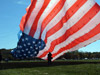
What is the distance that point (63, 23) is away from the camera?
12836mm

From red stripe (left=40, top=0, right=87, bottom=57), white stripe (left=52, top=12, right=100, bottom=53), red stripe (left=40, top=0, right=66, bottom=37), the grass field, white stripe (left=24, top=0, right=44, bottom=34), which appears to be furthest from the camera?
the grass field

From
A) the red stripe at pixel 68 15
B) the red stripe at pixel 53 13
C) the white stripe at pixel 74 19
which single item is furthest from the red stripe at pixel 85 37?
the red stripe at pixel 53 13

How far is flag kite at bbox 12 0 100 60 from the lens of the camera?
38.6 ft

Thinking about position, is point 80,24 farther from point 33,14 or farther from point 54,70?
point 54,70

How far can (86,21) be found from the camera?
11875mm

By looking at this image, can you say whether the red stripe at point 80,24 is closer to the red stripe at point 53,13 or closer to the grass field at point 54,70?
the red stripe at point 53,13

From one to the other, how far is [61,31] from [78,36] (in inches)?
47.8

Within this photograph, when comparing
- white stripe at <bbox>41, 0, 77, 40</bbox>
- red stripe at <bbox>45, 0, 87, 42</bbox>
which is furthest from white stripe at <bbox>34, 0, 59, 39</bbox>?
red stripe at <bbox>45, 0, 87, 42</bbox>

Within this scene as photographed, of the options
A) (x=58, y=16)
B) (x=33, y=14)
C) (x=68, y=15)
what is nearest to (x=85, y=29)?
(x=68, y=15)

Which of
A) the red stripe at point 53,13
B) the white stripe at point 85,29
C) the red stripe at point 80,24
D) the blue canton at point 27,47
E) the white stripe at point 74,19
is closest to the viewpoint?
the white stripe at point 85,29

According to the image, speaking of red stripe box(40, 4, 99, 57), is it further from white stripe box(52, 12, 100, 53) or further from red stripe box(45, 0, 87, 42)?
red stripe box(45, 0, 87, 42)

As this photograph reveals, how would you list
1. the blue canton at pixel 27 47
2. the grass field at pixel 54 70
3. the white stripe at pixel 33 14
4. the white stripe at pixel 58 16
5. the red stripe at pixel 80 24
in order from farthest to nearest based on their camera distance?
the blue canton at pixel 27 47 < the grass field at pixel 54 70 < the white stripe at pixel 33 14 < the white stripe at pixel 58 16 < the red stripe at pixel 80 24

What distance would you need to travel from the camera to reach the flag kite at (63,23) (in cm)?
1176

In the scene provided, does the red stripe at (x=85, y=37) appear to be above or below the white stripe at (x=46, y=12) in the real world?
below
